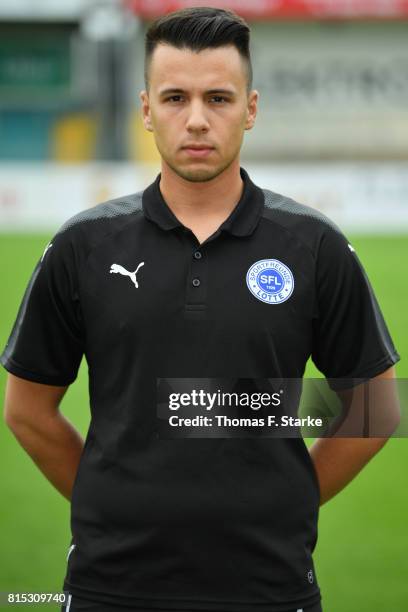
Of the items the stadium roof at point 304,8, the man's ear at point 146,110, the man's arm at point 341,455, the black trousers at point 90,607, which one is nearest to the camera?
the black trousers at point 90,607

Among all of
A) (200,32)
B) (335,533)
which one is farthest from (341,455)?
(335,533)

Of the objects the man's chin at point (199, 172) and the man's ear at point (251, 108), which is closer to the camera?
the man's chin at point (199, 172)

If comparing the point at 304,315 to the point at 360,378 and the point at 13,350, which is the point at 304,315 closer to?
the point at 360,378

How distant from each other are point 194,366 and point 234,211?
361mm

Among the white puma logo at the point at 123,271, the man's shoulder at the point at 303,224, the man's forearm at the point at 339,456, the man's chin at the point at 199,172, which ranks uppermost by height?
the man's chin at the point at 199,172

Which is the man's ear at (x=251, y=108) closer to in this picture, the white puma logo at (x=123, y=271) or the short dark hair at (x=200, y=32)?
the short dark hair at (x=200, y=32)

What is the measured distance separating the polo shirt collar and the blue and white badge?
87 mm

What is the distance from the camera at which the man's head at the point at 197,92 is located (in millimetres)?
2422

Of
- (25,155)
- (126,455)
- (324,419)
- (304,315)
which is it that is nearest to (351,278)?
(304,315)

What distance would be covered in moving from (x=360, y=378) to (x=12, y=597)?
2423mm

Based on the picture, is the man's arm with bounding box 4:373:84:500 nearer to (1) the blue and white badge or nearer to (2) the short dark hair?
(1) the blue and white badge

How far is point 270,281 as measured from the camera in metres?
2.38

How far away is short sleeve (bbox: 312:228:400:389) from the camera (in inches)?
96.4

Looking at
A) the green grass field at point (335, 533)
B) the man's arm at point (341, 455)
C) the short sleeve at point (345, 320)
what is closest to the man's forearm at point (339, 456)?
the man's arm at point (341, 455)
